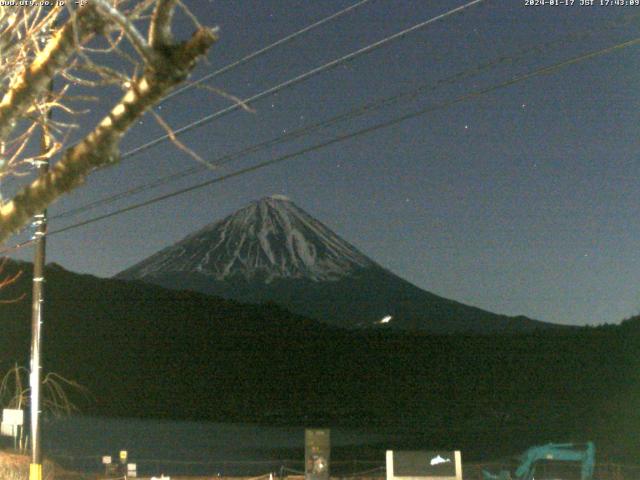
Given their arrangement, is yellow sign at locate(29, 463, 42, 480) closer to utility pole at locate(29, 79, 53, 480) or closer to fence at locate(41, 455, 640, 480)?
utility pole at locate(29, 79, 53, 480)

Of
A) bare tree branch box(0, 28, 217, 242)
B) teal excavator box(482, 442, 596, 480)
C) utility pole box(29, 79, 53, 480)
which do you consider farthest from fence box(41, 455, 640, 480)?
bare tree branch box(0, 28, 217, 242)

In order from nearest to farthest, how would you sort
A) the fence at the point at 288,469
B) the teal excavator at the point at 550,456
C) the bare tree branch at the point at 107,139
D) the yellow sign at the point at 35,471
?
the bare tree branch at the point at 107,139
the yellow sign at the point at 35,471
the teal excavator at the point at 550,456
the fence at the point at 288,469

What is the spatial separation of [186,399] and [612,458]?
9143 centimetres

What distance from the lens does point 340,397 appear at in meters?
140

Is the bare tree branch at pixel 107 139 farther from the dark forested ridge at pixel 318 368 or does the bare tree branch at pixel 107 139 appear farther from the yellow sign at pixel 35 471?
the dark forested ridge at pixel 318 368

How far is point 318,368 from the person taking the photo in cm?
15538

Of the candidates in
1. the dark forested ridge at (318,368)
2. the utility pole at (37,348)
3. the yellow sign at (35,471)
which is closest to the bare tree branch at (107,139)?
the utility pole at (37,348)

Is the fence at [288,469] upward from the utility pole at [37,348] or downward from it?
downward

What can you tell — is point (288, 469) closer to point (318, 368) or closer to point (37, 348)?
point (37, 348)

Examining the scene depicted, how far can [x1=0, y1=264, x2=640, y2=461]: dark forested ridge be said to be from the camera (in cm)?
11281

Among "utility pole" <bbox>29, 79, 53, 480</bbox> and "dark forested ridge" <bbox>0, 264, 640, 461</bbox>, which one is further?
"dark forested ridge" <bbox>0, 264, 640, 461</bbox>

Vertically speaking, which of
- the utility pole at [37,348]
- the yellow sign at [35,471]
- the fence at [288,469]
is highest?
the utility pole at [37,348]

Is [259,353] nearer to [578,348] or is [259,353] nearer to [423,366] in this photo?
[423,366]

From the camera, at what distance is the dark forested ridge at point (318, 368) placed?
113 m
